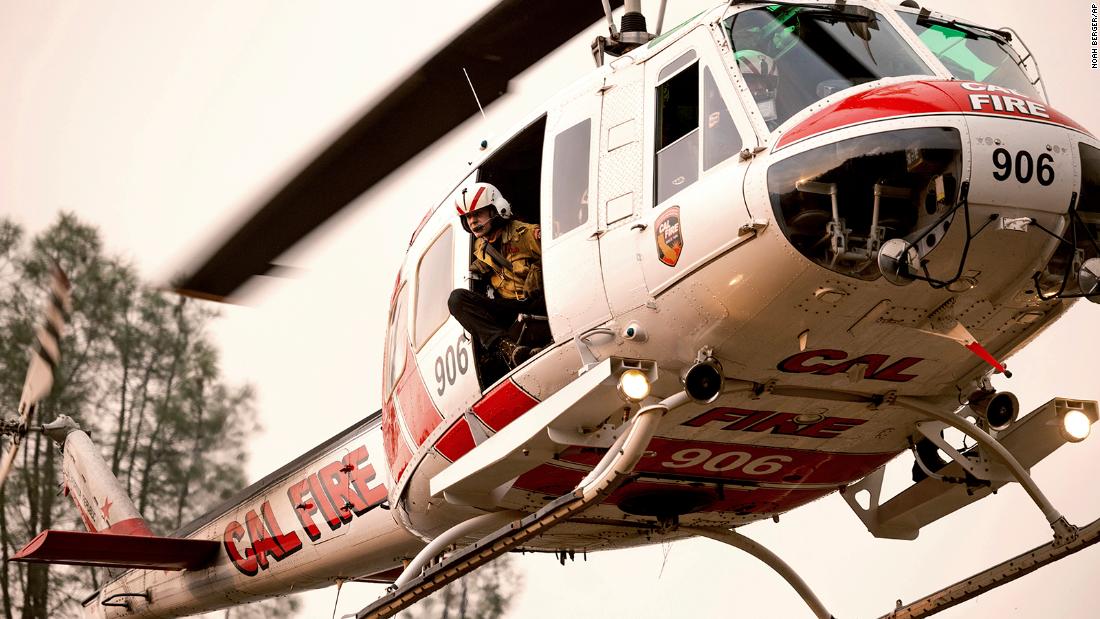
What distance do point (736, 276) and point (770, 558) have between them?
3246 mm

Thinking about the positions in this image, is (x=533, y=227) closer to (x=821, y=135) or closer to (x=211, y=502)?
(x=821, y=135)

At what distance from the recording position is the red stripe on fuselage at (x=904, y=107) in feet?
17.4

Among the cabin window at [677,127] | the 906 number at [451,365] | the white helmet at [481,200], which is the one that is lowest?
the 906 number at [451,365]

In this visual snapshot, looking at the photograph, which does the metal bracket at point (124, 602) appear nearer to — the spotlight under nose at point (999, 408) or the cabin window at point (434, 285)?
the cabin window at point (434, 285)

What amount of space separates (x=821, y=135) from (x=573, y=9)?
2.18 metres

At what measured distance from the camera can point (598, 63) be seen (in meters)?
7.62

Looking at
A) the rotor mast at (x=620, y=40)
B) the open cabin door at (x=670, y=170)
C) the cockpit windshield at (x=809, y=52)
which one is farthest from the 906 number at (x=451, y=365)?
the cockpit windshield at (x=809, y=52)

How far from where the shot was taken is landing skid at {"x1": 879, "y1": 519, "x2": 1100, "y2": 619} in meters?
6.68

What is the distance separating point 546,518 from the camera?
21.2 ft

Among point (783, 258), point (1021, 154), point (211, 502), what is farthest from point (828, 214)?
point (211, 502)

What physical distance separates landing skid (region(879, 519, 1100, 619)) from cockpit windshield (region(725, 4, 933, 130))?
258cm

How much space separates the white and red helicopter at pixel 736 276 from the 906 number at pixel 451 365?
3cm

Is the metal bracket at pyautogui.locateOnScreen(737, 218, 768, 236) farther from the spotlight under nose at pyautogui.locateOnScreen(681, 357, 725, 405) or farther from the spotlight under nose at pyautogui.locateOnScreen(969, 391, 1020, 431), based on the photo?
the spotlight under nose at pyautogui.locateOnScreen(969, 391, 1020, 431)

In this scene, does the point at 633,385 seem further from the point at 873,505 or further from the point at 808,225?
the point at 873,505
